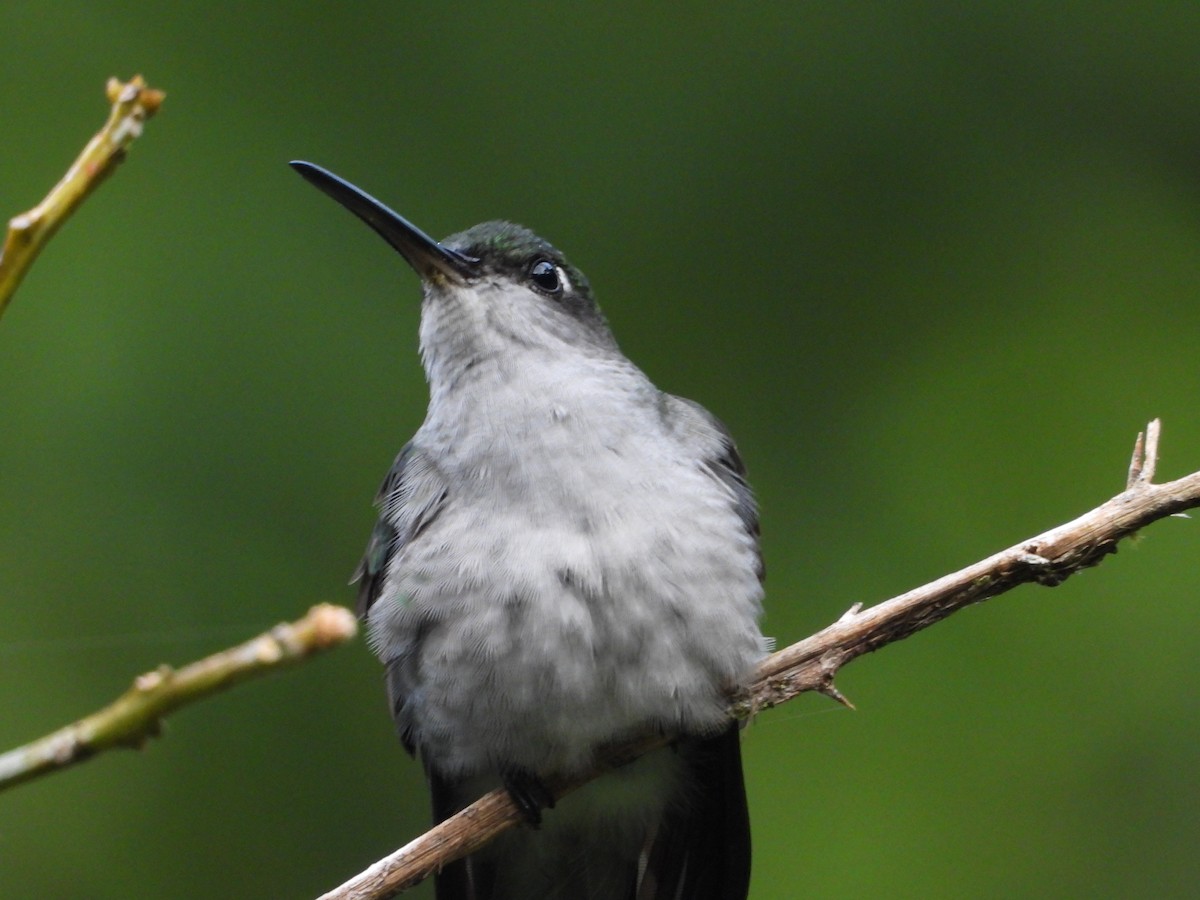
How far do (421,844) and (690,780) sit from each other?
1185 millimetres

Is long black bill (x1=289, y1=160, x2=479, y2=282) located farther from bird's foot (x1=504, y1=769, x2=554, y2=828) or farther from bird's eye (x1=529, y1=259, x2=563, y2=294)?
bird's foot (x1=504, y1=769, x2=554, y2=828)

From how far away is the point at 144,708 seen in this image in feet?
2.18

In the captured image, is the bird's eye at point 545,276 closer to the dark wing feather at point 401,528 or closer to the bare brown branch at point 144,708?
the dark wing feather at point 401,528

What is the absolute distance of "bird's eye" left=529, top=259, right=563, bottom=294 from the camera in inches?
144

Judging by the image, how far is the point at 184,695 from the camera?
25.9 inches

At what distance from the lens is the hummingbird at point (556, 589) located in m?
2.76

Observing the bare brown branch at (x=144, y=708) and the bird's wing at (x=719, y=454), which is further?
the bird's wing at (x=719, y=454)

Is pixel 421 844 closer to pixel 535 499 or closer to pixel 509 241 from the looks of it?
pixel 535 499

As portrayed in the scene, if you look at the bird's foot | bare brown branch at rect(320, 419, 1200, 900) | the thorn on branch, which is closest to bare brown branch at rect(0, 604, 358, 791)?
bare brown branch at rect(320, 419, 1200, 900)

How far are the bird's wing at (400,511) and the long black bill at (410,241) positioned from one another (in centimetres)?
49

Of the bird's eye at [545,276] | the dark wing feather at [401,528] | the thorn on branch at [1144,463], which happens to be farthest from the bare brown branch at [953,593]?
the bird's eye at [545,276]

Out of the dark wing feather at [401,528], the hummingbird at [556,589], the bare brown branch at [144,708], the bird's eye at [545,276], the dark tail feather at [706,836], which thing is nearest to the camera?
the bare brown branch at [144,708]

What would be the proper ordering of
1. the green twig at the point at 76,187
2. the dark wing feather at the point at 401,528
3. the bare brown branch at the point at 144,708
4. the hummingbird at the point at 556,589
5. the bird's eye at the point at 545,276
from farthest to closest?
the bird's eye at the point at 545,276
the dark wing feather at the point at 401,528
the hummingbird at the point at 556,589
the green twig at the point at 76,187
the bare brown branch at the point at 144,708

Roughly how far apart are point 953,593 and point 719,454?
4.00ft
